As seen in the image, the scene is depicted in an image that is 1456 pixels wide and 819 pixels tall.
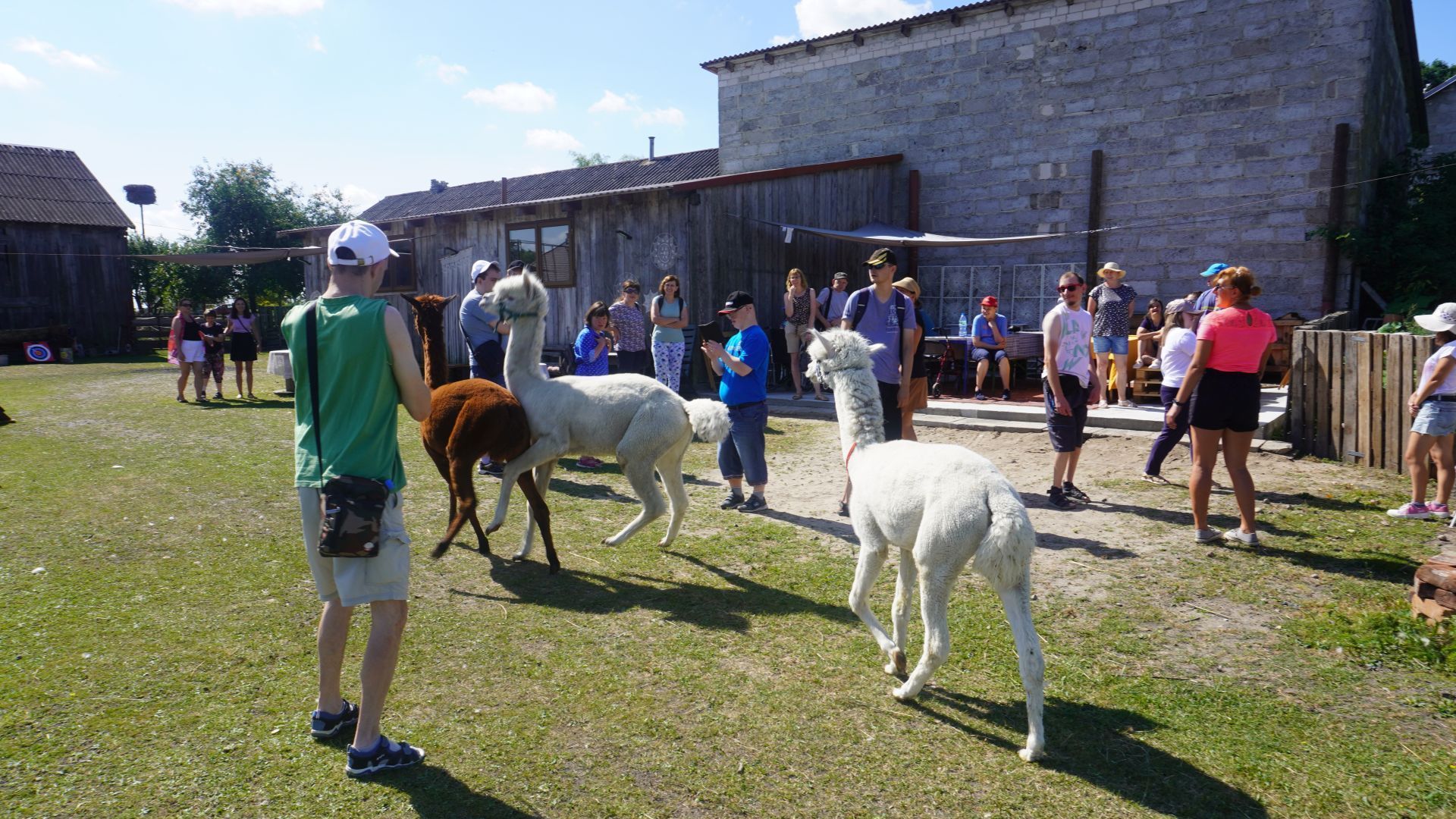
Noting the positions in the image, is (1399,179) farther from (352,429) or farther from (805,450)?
(352,429)

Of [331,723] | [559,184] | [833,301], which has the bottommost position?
[331,723]

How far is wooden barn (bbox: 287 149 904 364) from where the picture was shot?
13734mm

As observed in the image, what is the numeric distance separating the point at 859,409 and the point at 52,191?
3526 centimetres

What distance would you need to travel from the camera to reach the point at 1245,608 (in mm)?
4652

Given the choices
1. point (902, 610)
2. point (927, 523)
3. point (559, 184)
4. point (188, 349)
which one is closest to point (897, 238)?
point (902, 610)

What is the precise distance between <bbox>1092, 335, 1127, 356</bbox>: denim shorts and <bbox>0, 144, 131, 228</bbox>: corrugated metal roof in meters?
32.6

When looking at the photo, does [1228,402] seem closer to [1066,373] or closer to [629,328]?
[1066,373]

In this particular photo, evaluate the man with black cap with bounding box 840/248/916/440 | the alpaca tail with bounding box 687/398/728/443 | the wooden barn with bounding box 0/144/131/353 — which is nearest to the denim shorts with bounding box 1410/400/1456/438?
the man with black cap with bounding box 840/248/916/440

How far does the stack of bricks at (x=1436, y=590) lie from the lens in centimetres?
410

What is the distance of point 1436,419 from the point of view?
6121mm

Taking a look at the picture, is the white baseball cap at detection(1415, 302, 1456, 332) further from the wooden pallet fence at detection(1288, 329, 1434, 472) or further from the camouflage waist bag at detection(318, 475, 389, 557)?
the camouflage waist bag at detection(318, 475, 389, 557)

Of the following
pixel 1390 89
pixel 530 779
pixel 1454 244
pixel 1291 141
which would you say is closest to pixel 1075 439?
pixel 530 779

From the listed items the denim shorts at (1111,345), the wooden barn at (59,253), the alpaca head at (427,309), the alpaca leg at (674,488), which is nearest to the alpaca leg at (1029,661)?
the alpaca leg at (674,488)

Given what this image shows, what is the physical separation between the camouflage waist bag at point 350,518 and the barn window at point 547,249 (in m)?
13.3
